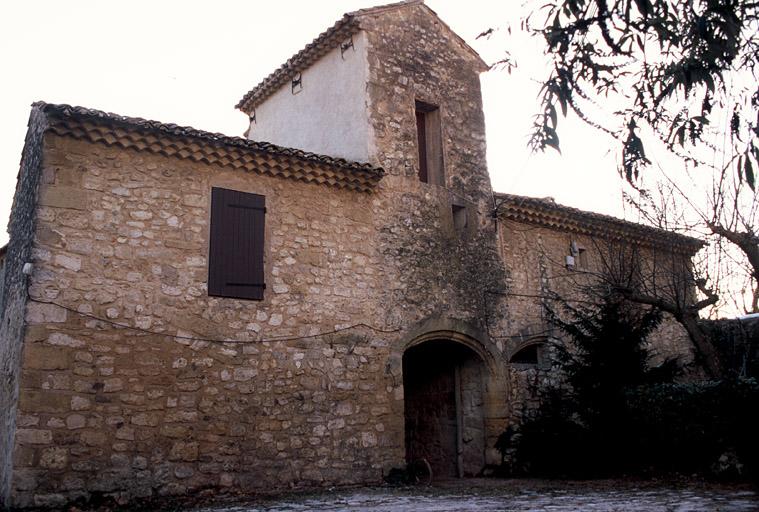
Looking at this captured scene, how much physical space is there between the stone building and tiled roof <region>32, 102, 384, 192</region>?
0.03m

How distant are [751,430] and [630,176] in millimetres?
5951

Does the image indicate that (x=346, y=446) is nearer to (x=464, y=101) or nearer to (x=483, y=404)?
(x=483, y=404)

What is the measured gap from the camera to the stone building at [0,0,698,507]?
328 inches

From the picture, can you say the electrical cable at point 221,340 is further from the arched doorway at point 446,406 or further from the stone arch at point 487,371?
the arched doorway at point 446,406

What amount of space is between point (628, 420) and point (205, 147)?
7542 mm

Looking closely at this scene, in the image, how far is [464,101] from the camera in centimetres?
1313

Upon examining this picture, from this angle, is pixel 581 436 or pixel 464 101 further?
pixel 464 101

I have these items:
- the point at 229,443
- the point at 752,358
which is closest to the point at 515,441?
the point at 229,443

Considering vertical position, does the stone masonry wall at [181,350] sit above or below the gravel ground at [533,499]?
above

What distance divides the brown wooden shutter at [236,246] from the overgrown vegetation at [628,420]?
5.16m

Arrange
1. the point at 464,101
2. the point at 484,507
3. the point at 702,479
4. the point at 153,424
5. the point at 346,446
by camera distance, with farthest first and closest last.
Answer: the point at 464,101
the point at 346,446
the point at 702,479
the point at 153,424
the point at 484,507

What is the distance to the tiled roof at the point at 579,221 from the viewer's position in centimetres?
1288

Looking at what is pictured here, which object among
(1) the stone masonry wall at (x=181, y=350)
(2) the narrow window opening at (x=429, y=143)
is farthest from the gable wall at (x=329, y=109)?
(1) the stone masonry wall at (x=181, y=350)

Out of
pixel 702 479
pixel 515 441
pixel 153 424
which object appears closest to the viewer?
pixel 153 424
